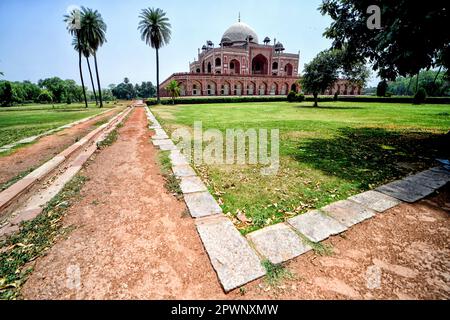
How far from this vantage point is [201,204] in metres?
3.36

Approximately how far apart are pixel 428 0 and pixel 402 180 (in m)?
4.10

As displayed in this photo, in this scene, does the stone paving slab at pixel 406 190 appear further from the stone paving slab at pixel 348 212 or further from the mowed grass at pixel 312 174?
the stone paving slab at pixel 348 212

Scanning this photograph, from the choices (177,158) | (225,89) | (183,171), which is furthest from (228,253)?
(225,89)

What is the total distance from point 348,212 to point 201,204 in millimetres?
2279

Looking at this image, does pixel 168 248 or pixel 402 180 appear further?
pixel 402 180

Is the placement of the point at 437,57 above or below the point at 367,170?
above

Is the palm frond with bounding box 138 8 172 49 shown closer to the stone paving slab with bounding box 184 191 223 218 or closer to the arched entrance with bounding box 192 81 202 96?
the arched entrance with bounding box 192 81 202 96

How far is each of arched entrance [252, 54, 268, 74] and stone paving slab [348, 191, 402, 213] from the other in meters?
57.2

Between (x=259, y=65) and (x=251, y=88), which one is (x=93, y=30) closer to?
(x=251, y=88)
